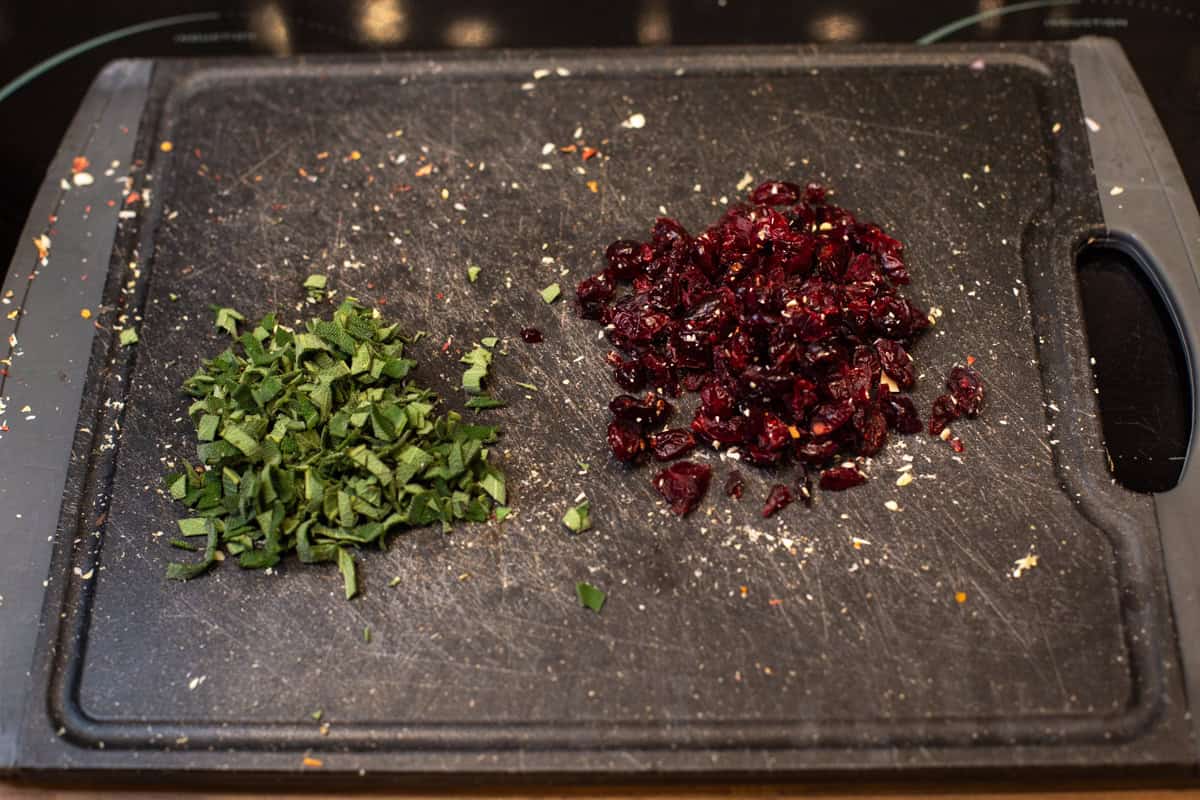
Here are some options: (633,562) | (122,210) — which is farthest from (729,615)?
(122,210)

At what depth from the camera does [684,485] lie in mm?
2215

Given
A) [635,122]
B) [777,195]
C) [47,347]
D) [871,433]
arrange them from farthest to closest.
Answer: [635,122] < [777,195] < [47,347] < [871,433]

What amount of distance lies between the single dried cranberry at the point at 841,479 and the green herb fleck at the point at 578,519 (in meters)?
0.48

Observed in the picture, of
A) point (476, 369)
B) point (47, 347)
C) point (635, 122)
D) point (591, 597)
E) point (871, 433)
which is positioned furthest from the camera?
point (635, 122)

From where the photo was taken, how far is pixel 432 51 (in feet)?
9.95

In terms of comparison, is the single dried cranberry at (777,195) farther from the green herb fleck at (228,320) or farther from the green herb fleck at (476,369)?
the green herb fleck at (228,320)

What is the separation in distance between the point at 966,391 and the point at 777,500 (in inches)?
18.6

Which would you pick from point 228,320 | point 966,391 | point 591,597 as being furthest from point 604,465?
point 228,320

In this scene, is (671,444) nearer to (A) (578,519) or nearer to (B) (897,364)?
(A) (578,519)

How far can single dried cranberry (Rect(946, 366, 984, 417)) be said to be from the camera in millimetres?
2305

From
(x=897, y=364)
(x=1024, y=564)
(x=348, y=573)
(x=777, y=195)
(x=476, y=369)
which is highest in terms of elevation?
(x=777, y=195)

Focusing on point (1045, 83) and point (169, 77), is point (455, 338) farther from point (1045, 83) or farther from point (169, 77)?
point (1045, 83)

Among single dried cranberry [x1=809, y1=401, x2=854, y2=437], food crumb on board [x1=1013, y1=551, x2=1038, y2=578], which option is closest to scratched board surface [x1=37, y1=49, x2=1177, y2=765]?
food crumb on board [x1=1013, y1=551, x2=1038, y2=578]

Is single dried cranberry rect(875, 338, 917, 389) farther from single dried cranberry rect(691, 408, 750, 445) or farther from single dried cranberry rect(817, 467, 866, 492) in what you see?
single dried cranberry rect(691, 408, 750, 445)
